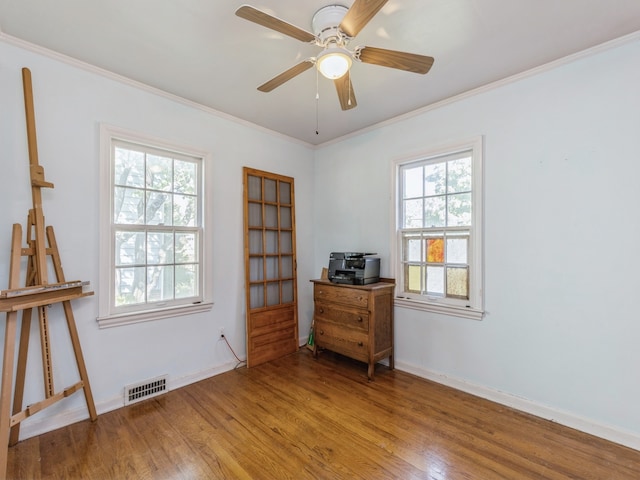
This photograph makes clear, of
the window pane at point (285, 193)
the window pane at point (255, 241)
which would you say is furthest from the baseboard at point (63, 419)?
the window pane at point (285, 193)

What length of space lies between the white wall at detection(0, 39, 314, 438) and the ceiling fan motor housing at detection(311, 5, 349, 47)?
1.72m

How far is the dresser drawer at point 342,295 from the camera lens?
2982mm

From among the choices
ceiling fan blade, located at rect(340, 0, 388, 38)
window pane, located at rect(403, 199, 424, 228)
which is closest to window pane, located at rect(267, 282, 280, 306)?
window pane, located at rect(403, 199, 424, 228)

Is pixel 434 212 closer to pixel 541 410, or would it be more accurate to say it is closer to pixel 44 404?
pixel 541 410

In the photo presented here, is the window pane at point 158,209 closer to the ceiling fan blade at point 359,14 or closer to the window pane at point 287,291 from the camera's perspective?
the window pane at point 287,291

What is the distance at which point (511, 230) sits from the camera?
8.14ft

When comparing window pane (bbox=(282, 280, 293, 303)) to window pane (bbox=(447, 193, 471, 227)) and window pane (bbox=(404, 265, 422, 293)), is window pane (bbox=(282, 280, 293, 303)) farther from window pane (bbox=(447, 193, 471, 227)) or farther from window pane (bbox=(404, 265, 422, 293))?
window pane (bbox=(447, 193, 471, 227))

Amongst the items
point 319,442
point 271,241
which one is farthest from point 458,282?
point 271,241

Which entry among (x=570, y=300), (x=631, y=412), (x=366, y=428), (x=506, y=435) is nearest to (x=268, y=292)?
(x=366, y=428)

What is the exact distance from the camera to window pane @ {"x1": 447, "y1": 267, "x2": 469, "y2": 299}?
275 centimetres

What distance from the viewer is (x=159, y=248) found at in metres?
2.75

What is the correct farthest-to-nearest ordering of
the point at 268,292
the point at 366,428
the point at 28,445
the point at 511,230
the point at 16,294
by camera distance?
the point at 268,292
the point at 511,230
the point at 366,428
the point at 28,445
the point at 16,294

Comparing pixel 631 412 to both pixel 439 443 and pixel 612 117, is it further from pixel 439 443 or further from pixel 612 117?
pixel 612 117

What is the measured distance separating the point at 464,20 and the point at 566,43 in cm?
83
